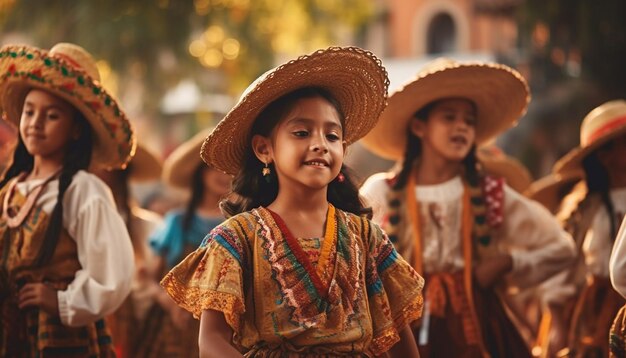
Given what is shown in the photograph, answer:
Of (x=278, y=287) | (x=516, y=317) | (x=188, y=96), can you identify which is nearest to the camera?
(x=278, y=287)

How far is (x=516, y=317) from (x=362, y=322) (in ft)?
10.3

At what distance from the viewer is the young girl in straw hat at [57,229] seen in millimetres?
5770

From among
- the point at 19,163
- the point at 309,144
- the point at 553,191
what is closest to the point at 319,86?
the point at 309,144

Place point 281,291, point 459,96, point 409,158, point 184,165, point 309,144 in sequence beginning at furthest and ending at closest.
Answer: point 184,165 < point 409,158 < point 459,96 < point 309,144 < point 281,291

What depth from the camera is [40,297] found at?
18.7ft

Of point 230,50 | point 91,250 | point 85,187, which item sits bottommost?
point 91,250

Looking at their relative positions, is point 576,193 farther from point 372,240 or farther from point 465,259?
point 372,240

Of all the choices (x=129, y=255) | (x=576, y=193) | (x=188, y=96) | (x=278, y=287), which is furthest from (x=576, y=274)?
(x=188, y=96)

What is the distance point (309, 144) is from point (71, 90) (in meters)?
1.84

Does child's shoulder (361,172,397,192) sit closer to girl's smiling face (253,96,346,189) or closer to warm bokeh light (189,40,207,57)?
girl's smiling face (253,96,346,189)

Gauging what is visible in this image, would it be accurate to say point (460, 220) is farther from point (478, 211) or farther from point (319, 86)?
point (319, 86)

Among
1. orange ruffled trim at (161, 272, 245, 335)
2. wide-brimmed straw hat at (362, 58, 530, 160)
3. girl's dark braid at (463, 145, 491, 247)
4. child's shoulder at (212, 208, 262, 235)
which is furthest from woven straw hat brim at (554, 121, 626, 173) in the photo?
orange ruffled trim at (161, 272, 245, 335)

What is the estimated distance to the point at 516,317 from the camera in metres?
7.40

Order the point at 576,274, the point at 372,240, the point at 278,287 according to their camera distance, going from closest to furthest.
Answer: the point at 278,287 < the point at 372,240 < the point at 576,274
